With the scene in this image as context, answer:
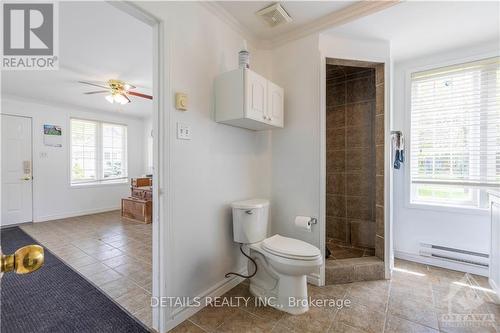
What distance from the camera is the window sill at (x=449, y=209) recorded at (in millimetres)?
2344

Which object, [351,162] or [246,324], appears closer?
[246,324]

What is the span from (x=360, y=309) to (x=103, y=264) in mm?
2607

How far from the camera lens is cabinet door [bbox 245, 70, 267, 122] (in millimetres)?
1827

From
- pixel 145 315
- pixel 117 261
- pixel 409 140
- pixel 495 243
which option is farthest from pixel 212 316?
pixel 409 140

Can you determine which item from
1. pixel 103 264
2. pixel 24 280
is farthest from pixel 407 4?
pixel 24 280

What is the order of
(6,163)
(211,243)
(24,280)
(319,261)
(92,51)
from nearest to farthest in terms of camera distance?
(319,261)
(211,243)
(24,280)
(92,51)
(6,163)

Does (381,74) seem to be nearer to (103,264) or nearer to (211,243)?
(211,243)

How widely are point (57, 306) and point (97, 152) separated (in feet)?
13.6

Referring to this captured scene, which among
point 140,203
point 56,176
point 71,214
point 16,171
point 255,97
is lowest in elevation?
point 71,214

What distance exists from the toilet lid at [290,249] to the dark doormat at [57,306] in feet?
3.44

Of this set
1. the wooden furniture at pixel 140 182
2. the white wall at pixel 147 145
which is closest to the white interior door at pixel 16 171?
the wooden furniture at pixel 140 182

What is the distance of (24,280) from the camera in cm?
221

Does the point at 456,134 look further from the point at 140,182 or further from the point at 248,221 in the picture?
the point at 140,182

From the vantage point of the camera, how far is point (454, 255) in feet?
7.96
